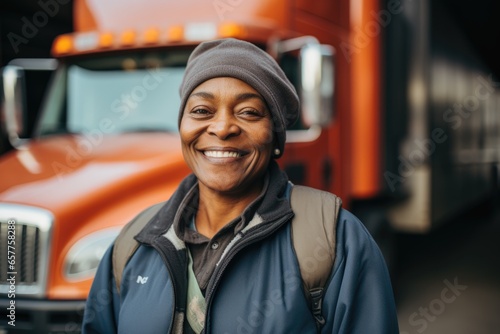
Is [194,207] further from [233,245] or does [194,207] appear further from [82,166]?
[82,166]

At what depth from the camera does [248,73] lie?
1.87 m

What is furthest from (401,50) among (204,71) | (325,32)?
(204,71)

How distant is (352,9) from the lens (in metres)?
5.71

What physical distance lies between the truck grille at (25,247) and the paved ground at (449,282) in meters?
3.16

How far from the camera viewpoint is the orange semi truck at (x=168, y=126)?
3.44 m

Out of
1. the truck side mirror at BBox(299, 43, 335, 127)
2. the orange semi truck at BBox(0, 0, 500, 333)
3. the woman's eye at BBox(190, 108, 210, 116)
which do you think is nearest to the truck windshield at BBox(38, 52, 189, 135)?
the orange semi truck at BBox(0, 0, 500, 333)

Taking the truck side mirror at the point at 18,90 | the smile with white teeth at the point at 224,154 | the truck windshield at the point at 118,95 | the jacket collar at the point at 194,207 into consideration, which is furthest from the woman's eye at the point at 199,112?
the truck side mirror at the point at 18,90

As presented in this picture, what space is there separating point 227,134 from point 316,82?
7.71 ft

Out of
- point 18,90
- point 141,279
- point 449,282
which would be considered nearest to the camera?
point 141,279

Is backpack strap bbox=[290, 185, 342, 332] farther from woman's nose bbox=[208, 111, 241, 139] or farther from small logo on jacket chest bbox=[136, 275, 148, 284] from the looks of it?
small logo on jacket chest bbox=[136, 275, 148, 284]

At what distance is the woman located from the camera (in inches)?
66.9

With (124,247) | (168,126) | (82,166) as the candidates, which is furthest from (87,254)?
(124,247)

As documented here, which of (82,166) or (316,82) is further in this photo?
(316,82)

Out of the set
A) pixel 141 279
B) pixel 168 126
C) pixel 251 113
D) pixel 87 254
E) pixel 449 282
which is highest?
pixel 251 113
